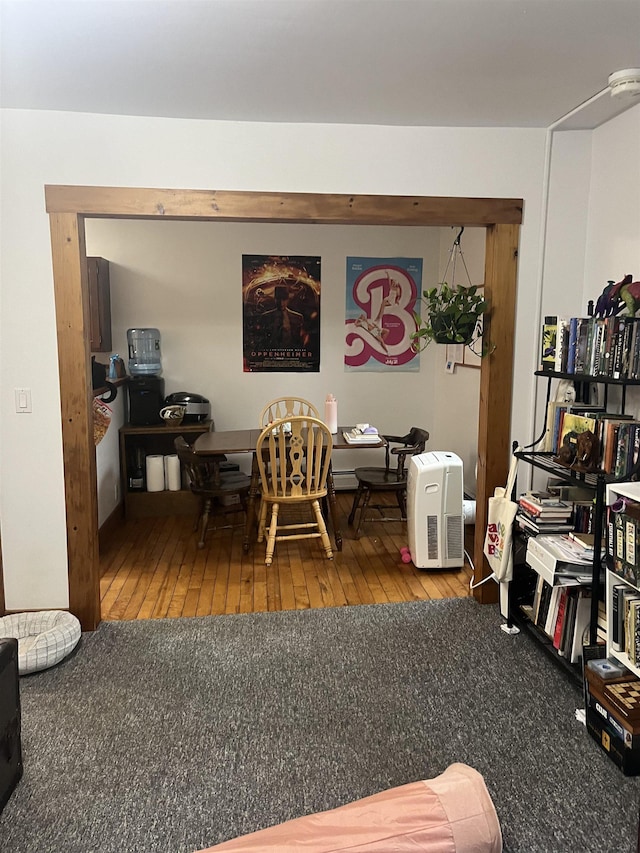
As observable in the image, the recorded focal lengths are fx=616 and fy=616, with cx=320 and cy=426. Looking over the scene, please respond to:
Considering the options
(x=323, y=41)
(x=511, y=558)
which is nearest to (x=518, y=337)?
(x=511, y=558)

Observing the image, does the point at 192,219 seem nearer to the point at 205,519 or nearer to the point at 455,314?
the point at 455,314

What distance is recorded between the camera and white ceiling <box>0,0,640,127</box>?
6.16 feet

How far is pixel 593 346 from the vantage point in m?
2.54

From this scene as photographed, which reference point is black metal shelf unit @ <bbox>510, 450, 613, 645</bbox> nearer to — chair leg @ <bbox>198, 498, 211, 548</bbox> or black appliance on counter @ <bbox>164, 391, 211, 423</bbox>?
chair leg @ <bbox>198, 498, 211, 548</bbox>

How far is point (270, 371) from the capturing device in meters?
5.30

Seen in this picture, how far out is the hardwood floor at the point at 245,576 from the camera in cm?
337

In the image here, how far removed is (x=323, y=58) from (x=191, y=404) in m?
3.13

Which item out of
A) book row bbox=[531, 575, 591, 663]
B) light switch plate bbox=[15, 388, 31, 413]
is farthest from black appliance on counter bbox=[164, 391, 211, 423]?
book row bbox=[531, 575, 591, 663]

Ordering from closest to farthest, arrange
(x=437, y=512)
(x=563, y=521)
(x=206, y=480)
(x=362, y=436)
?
1. (x=563, y=521)
2. (x=437, y=512)
3. (x=206, y=480)
4. (x=362, y=436)

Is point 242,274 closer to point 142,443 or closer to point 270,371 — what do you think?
point 270,371

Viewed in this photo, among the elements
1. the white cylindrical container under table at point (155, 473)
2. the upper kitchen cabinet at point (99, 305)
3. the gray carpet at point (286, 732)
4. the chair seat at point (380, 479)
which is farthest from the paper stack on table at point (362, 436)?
the upper kitchen cabinet at point (99, 305)

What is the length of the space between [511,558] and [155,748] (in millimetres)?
1704

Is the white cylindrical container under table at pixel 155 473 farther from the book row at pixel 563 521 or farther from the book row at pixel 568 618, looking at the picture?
the book row at pixel 568 618

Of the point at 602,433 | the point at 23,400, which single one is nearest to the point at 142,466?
the point at 23,400
